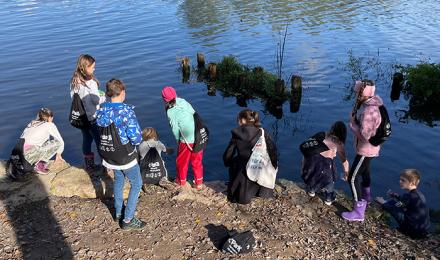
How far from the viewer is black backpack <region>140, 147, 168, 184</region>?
7.59m

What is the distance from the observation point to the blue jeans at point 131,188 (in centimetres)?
609

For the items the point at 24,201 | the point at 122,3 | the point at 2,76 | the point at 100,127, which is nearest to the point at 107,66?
the point at 2,76

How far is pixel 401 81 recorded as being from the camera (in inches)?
650

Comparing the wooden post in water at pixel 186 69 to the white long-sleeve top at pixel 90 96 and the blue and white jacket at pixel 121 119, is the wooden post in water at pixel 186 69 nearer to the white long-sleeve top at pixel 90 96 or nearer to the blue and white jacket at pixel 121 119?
the white long-sleeve top at pixel 90 96

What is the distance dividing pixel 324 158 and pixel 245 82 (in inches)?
420

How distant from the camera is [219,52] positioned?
2298 cm

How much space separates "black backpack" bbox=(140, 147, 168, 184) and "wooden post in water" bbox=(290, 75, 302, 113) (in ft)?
30.1

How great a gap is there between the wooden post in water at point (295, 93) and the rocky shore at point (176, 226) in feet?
26.4

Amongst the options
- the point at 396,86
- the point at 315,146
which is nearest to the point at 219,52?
the point at 396,86

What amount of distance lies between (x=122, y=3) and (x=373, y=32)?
78.9ft

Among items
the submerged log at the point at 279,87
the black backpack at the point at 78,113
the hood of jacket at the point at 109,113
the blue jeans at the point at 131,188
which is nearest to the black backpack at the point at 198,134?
the blue jeans at the point at 131,188

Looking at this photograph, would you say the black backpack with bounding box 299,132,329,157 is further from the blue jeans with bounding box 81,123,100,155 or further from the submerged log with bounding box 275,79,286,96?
the submerged log with bounding box 275,79,286,96

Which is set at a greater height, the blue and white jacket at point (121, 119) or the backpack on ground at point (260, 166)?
the blue and white jacket at point (121, 119)

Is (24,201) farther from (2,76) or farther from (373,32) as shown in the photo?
(373,32)
